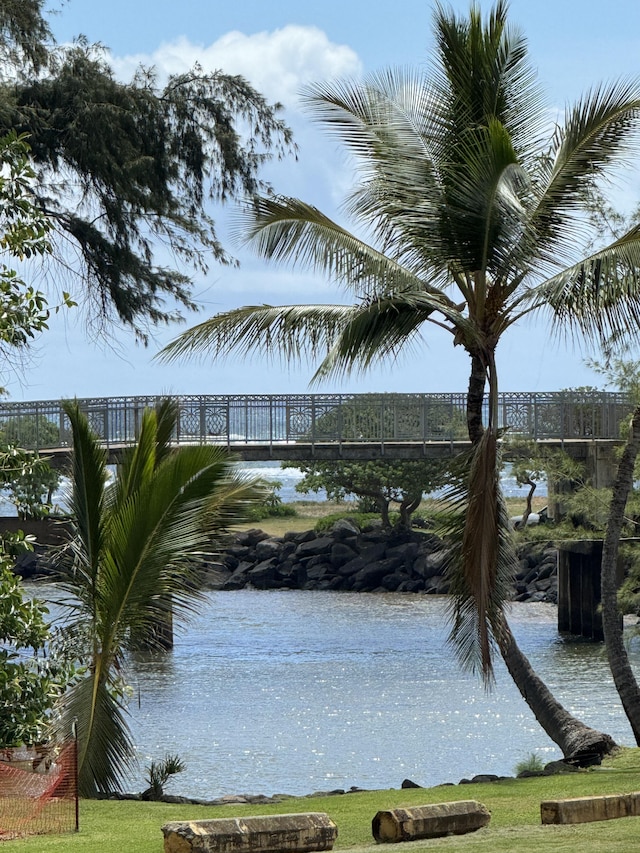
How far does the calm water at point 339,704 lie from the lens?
779 inches

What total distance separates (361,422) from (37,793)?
27.7 metres

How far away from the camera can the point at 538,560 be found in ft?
172

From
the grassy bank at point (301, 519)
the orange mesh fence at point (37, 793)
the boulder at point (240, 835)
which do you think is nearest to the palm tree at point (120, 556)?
the orange mesh fence at point (37, 793)

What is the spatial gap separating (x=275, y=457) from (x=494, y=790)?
928 inches

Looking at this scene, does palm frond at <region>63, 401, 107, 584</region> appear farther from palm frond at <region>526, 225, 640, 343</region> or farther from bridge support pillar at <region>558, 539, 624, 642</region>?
bridge support pillar at <region>558, 539, 624, 642</region>

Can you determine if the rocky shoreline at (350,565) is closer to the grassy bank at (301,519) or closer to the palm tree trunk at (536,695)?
the grassy bank at (301,519)

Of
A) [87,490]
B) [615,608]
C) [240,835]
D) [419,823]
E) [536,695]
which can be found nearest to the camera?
[240,835]

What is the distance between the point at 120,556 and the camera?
12547 mm

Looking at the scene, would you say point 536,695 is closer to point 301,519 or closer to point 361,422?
point 361,422

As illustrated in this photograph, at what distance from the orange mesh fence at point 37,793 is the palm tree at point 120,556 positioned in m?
2.09

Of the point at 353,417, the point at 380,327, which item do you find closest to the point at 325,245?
the point at 380,327

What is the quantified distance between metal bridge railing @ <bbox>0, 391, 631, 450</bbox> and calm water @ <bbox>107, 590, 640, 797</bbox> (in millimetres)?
6153

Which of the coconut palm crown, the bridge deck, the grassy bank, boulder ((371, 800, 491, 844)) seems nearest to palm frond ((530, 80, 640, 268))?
the coconut palm crown

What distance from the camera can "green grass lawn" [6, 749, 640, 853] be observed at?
294 inches
